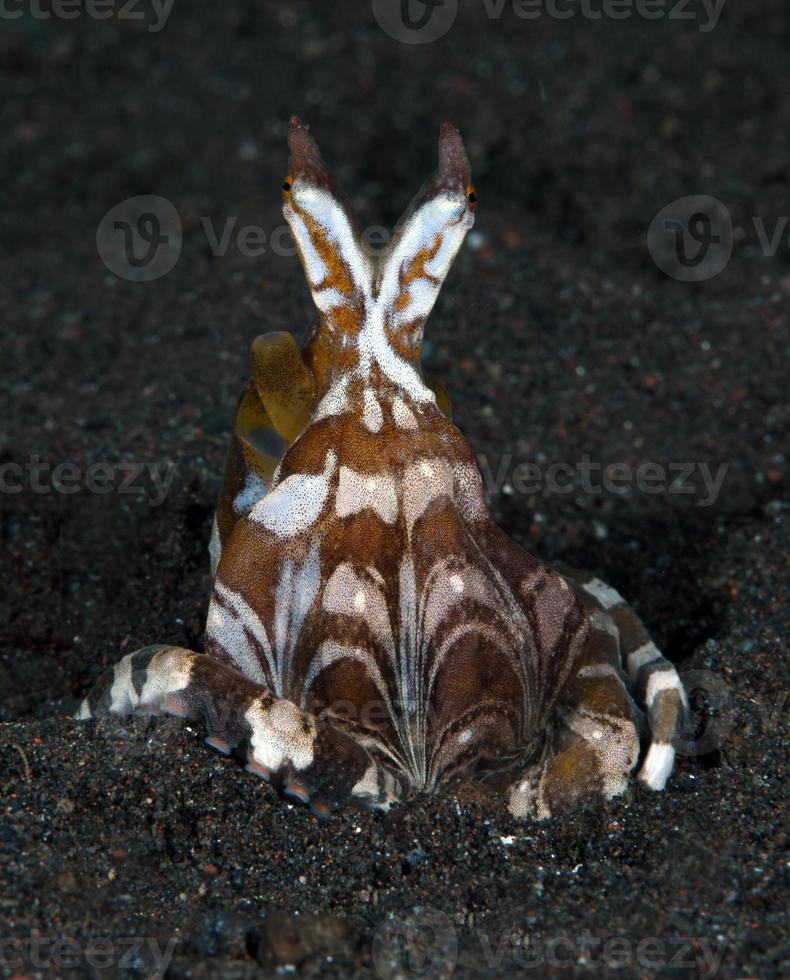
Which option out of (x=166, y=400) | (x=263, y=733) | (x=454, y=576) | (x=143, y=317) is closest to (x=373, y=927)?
(x=263, y=733)
